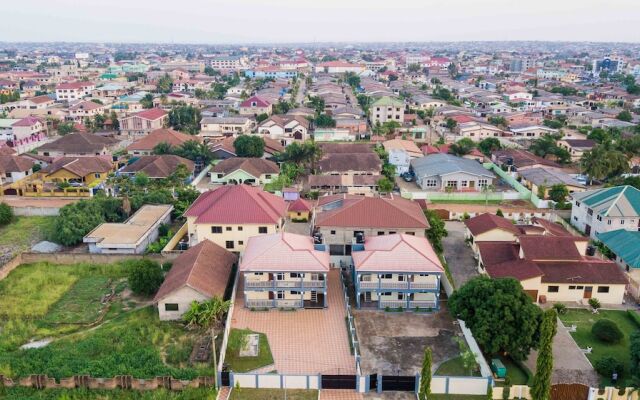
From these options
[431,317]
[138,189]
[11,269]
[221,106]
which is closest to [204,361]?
[431,317]

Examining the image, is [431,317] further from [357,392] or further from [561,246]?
[561,246]

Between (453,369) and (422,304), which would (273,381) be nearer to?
(453,369)

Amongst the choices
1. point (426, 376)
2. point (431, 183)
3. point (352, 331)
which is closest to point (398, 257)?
point (352, 331)

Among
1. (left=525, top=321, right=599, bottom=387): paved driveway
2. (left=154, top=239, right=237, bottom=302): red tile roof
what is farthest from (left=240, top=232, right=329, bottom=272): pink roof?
(left=525, top=321, right=599, bottom=387): paved driveway

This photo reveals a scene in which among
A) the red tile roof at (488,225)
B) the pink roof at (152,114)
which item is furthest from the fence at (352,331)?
the pink roof at (152,114)

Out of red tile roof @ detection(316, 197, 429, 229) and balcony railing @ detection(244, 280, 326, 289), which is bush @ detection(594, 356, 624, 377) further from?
balcony railing @ detection(244, 280, 326, 289)

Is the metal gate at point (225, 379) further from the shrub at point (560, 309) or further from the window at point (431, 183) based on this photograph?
the window at point (431, 183)
